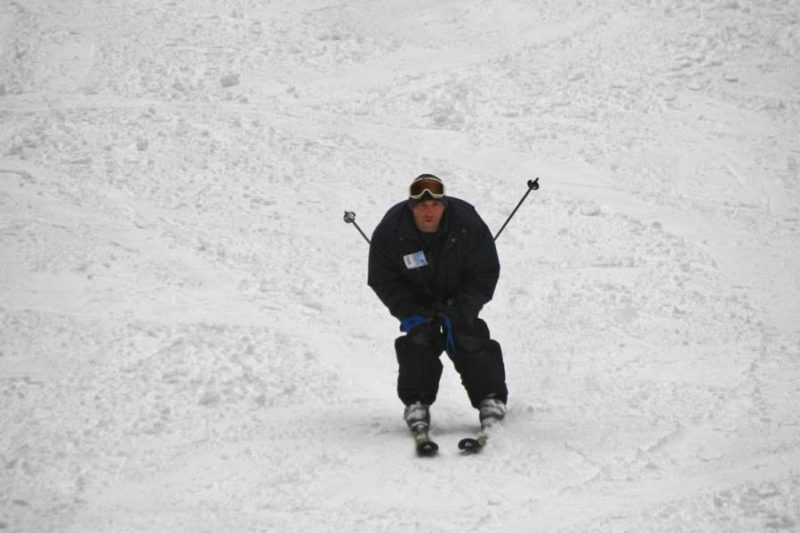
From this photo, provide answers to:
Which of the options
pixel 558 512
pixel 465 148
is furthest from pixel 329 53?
pixel 558 512

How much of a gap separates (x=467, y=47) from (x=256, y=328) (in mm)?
7169

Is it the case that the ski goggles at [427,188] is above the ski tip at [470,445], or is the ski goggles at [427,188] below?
Answer: above

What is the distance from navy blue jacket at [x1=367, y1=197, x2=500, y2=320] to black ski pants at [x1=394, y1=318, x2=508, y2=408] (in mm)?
175

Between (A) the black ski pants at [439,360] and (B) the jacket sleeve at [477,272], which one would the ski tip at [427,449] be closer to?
(A) the black ski pants at [439,360]

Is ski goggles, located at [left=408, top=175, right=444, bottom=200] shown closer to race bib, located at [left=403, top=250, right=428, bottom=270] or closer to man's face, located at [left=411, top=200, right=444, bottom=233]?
man's face, located at [left=411, top=200, right=444, bottom=233]

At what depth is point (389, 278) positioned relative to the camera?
551 cm

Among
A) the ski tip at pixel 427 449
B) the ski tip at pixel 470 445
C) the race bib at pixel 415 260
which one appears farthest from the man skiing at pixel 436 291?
the ski tip at pixel 470 445

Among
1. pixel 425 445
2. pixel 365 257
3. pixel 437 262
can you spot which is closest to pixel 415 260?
pixel 437 262

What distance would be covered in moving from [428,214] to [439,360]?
888mm

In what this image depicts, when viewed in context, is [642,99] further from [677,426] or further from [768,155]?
[677,426]

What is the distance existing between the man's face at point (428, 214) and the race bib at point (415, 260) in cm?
14

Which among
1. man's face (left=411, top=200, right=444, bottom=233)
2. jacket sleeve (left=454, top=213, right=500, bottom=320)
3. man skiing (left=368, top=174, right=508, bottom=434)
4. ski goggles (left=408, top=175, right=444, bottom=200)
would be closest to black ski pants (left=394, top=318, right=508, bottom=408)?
man skiing (left=368, top=174, right=508, bottom=434)

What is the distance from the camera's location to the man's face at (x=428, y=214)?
5.30 m

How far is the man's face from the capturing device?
5297 millimetres
